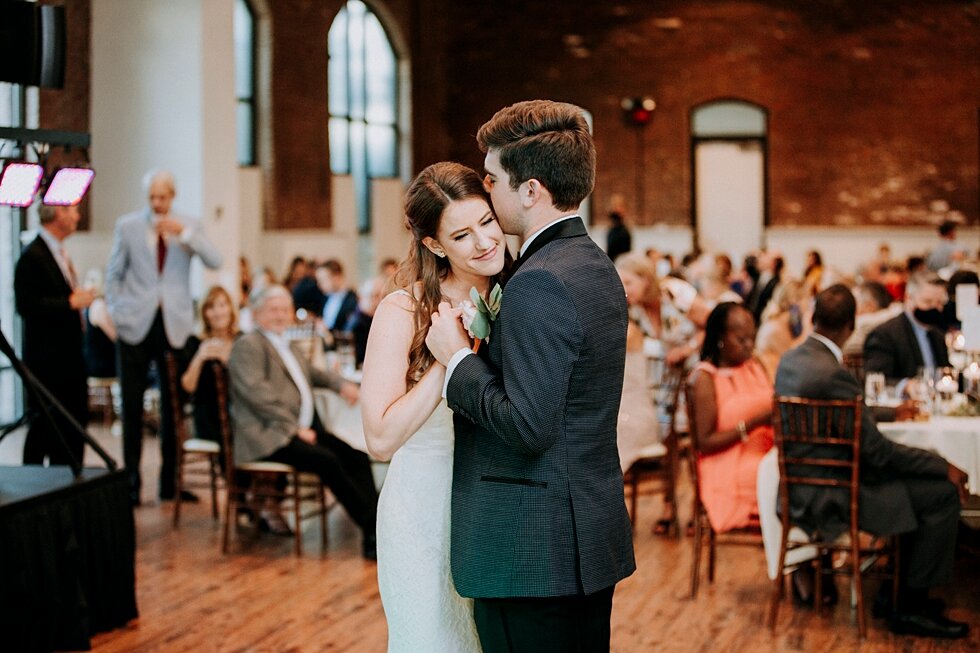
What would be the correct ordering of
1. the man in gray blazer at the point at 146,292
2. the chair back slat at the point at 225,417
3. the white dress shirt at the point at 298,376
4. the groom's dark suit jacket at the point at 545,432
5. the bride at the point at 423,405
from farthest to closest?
1. the man in gray blazer at the point at 146,292
2. the white dress shirt at the point at 298,376
3. the chair back slat at the point at 225,417
4. the bride at the point at 423,405
5. the groom's dark suit jacket at the point at 545,432

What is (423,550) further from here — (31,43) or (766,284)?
(766,284)

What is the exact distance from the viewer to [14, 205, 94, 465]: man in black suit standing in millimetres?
6125

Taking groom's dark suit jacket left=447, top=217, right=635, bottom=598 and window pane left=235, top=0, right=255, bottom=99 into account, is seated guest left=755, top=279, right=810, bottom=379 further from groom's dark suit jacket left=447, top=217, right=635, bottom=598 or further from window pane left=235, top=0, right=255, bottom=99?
window pane left=235, top=0, right=255, bottom=99

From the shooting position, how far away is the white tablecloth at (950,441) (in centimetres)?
493

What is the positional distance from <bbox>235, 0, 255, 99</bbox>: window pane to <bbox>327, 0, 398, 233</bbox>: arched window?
164cm

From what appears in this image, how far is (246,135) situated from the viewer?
14484mm

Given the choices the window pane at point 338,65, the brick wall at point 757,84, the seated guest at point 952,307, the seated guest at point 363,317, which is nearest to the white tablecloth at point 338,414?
the seated guest at point 363,317

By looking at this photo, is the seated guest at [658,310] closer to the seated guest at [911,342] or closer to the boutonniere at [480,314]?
the seated guest at [911,342]

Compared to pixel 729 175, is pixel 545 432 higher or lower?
lower

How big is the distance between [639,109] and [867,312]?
11108 mm

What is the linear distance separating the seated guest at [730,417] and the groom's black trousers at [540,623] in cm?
283

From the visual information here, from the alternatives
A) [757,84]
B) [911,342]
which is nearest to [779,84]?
[757,84]

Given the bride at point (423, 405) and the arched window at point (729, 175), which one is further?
the arched window at point (729, 175)

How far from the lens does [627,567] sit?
2445 mm
